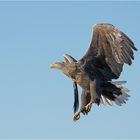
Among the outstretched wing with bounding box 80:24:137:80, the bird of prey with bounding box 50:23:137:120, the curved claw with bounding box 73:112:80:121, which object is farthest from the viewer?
the curved claw with bounding box 73:112:80:121

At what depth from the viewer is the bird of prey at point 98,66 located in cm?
1427

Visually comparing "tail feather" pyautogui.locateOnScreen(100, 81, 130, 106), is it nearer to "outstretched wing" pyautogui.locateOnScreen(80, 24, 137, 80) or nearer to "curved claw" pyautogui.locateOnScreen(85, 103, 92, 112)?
"outstretched wing" pyautogui.locateOnScreen(80, 24, 137, 80)

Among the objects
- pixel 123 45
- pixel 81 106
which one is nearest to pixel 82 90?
pixel 81 106

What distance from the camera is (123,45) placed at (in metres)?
14.1

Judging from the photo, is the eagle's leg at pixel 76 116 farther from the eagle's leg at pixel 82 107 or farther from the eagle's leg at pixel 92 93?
the eagle's leg at pixel 92 93

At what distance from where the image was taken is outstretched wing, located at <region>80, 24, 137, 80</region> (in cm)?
1404

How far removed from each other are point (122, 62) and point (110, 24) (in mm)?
863

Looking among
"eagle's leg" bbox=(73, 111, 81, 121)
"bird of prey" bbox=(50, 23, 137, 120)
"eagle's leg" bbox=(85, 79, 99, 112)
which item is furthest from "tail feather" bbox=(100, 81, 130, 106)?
"eagle's leg" bbox=(73, 111, 81, 121)

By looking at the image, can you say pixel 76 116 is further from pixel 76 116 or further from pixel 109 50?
pixel 109 50

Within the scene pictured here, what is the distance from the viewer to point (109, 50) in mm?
14656

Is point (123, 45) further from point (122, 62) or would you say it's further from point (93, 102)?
point (93, 102)

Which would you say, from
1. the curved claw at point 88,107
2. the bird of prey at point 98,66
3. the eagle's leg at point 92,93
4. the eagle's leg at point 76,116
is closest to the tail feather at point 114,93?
the bird of prey at point 98,66

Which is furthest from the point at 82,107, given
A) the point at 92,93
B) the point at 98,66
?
the point at 98,66

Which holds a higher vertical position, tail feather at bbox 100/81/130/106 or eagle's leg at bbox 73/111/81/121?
tail feather at bbox 100/81/130/106
